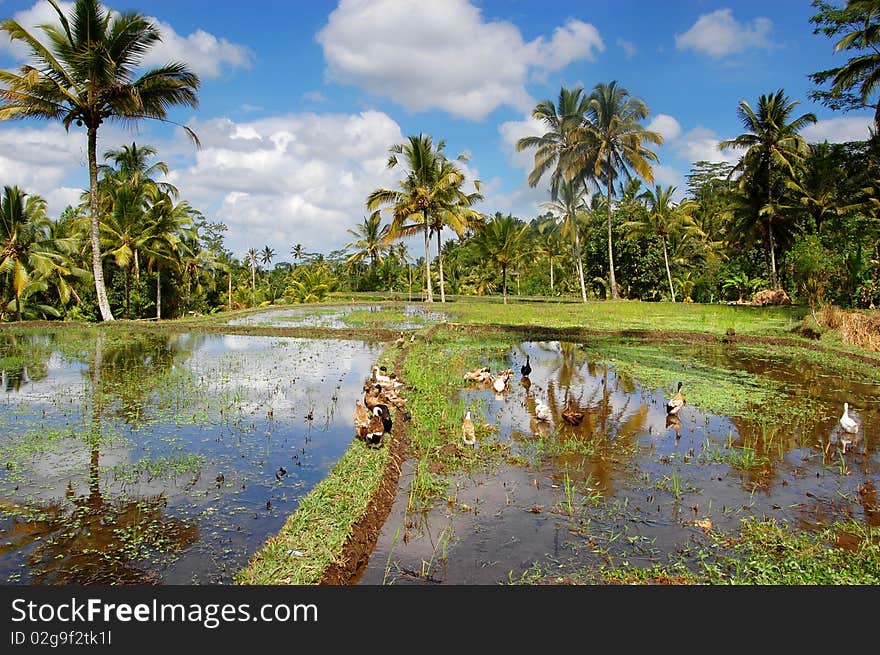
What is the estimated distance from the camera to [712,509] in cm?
497

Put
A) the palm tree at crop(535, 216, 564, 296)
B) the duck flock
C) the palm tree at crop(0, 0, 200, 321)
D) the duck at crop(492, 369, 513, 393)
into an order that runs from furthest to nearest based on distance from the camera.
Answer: the palm tree at crop(535, 216, 564, 296)
the palm tree at crop(0, 0, 200, 321)
the duck at crop(492, 369, 513, 393)
the duck flock

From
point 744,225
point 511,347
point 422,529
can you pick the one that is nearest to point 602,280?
point 744,225

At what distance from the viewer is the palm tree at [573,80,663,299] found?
94.1 ft

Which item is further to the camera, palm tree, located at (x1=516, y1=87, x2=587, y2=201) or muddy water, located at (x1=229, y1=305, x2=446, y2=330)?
palm tree, located at (x1=516, y1=87, x2=587, y2=201)

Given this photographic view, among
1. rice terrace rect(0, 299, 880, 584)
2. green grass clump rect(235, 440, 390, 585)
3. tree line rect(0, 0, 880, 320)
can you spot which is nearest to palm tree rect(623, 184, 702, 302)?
tree line rect(0, 0, 880, 320)

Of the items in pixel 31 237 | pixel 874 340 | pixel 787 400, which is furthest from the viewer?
pixel 31 237

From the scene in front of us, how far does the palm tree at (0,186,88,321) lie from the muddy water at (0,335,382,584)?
35.1 feet

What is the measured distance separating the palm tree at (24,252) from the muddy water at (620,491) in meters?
19.0

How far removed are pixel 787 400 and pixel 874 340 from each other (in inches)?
258

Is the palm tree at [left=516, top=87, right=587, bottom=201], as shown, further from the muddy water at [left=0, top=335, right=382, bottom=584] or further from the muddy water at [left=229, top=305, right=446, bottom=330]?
the muddy water at [left=0, top=335, right=382, bottom=584]

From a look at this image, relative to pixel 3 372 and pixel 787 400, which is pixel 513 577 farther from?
pixel 3 372

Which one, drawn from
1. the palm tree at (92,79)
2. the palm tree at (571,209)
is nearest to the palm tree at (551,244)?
the palm tree at (571,209)

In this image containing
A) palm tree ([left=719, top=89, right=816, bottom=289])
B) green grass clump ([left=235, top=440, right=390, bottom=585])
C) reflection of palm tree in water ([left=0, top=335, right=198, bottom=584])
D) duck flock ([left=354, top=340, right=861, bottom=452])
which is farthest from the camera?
palm tree ([left=719, top=89, right=816, bottom=289])

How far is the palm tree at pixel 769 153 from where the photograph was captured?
27141 mm
